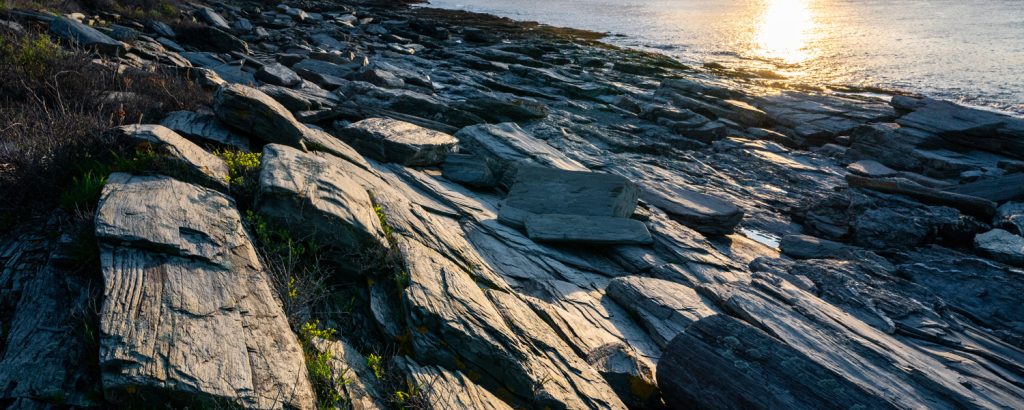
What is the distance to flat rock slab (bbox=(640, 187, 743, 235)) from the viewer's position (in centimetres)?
1055

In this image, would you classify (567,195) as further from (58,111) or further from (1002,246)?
(1002,246)

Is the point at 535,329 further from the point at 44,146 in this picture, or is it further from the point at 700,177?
the point at 700,177

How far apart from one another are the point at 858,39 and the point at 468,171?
137ft

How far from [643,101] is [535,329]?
1851 cm

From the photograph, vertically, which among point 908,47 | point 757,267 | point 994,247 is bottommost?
point 757,267

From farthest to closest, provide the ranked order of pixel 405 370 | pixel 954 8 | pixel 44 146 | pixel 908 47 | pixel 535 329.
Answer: pixel 954 8 < pixel 908 47 < pixel 44 146 < pixel 535 329 < pixel 405 370

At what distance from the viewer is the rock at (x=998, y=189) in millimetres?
11922

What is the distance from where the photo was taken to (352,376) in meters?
4.34

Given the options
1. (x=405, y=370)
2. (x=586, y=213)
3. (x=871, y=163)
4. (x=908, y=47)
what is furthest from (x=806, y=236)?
(x=908, y=47)

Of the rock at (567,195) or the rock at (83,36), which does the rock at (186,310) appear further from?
the rock at (83,36)

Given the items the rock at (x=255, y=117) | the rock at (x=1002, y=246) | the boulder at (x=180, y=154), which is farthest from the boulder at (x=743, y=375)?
the rock at (x=1002, y=246)

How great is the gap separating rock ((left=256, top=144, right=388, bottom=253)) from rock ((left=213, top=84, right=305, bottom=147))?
5.56ft

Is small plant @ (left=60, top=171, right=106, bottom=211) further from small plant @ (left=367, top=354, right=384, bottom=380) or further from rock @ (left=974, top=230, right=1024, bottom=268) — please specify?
rock @ (left=974, top=230, right=1024, bottom=268)

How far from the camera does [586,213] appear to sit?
29.9ft
